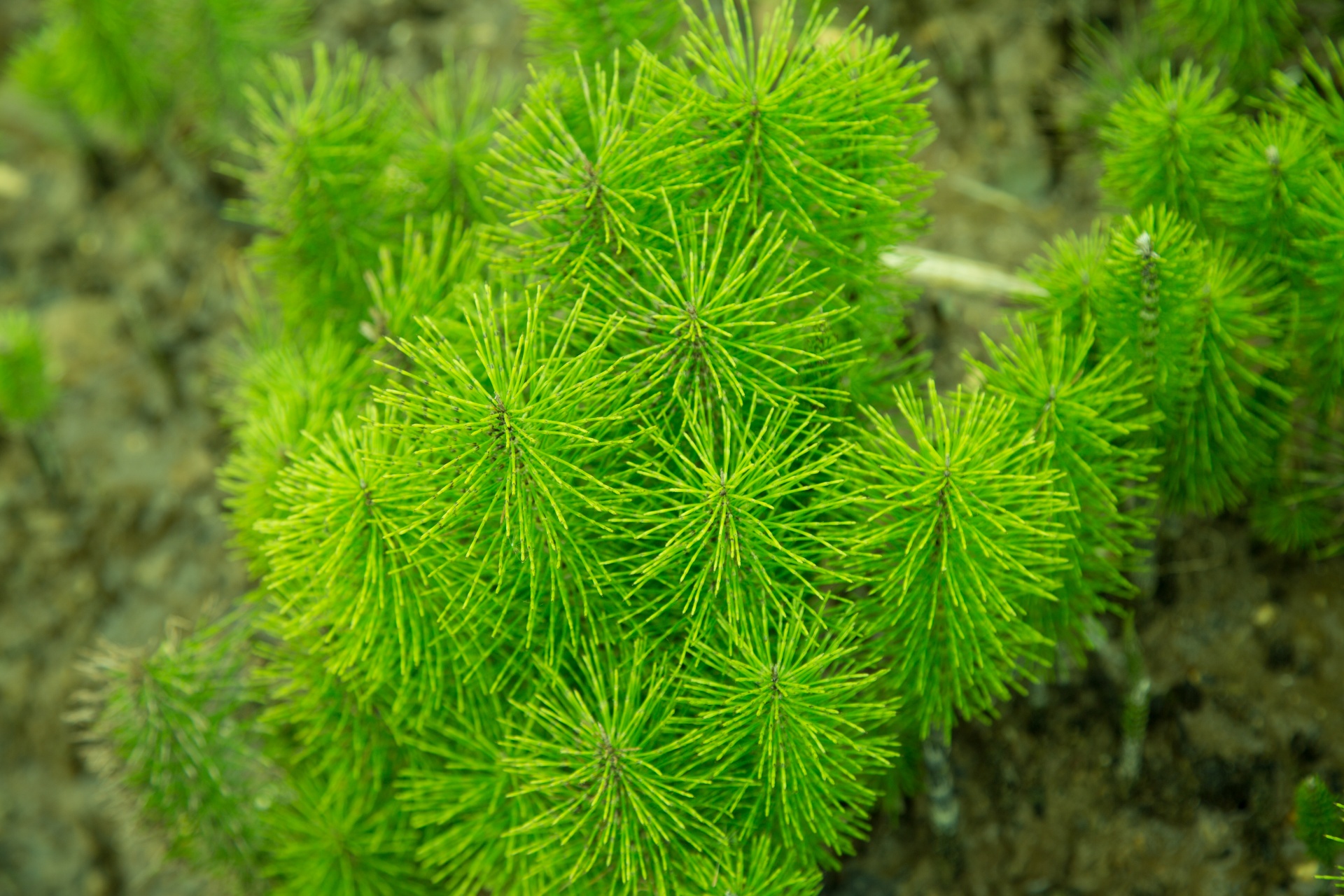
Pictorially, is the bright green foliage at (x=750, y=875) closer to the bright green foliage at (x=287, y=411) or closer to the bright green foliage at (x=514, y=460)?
the bright green foliage at (x=514, y=460)

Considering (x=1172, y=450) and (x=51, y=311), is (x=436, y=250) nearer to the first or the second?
(x=1172, y=450)

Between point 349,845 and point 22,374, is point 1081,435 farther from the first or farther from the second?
point 22,374

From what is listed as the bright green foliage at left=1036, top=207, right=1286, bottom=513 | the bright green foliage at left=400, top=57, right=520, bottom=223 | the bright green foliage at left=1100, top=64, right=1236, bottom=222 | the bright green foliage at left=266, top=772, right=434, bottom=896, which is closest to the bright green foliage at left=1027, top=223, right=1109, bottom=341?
the bright green foliage at left=1036, top=207, right=1286, bottom=513

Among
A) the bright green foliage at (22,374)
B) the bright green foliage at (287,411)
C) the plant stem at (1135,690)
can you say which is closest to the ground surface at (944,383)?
the plant stem at (1135,690)

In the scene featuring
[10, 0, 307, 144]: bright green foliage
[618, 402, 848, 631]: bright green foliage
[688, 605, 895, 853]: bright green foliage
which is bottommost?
[688, 605, 895, 853]: bright green foliage

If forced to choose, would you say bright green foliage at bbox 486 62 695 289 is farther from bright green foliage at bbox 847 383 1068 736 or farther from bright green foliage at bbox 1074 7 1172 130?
bright green foliage at bbox 1074 7 1172 130

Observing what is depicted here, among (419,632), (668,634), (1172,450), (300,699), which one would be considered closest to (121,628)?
(300,699)
